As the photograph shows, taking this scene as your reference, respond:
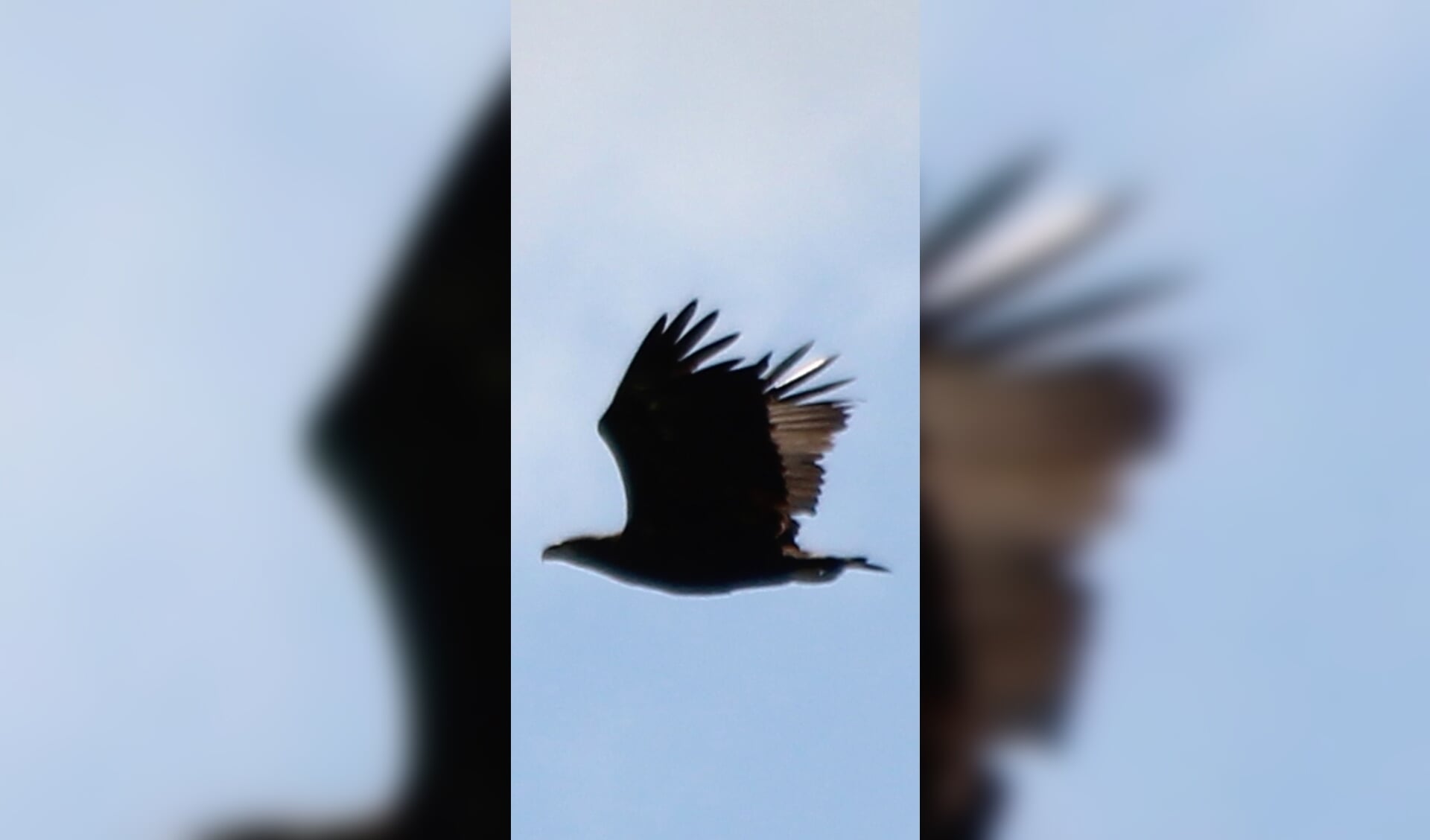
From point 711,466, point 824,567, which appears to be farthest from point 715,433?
point 824,567

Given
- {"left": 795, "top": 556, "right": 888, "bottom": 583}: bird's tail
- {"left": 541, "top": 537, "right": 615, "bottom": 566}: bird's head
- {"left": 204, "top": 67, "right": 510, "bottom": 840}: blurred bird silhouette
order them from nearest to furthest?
{"left": 204, "top": 67, "right": 510, "bottom": 840}: blurred bird silhouette < {"left": 795, "top": 556, "right": 888, "bottom": 583}: bird's tail < {"left": 541, "top": 537, "right": 615, "bottom": 566}: bird's head

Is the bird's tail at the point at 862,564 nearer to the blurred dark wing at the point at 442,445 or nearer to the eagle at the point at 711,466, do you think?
the eagle at the point at 711,466

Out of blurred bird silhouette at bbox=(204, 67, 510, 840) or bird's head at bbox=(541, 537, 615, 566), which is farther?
bird's head at bbox=(541, 537, 615, 566)

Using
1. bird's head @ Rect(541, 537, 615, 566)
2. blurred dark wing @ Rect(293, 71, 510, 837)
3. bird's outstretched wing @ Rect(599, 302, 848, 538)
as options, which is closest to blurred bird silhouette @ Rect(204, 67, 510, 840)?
blurred dark wing @ Rect(293, 71, 510, 837)

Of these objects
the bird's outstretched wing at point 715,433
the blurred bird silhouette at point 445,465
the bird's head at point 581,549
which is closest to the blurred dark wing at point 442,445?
the blurred bird silhouette at point 445,465

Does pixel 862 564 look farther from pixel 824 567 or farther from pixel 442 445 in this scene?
pixel 442 445

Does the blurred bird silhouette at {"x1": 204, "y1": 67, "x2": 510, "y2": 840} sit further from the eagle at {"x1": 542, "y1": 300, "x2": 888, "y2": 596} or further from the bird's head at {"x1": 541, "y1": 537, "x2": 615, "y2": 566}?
the bird's head at {"x1": 541, "y1": 537, "x2": 615, "y2": 566}
